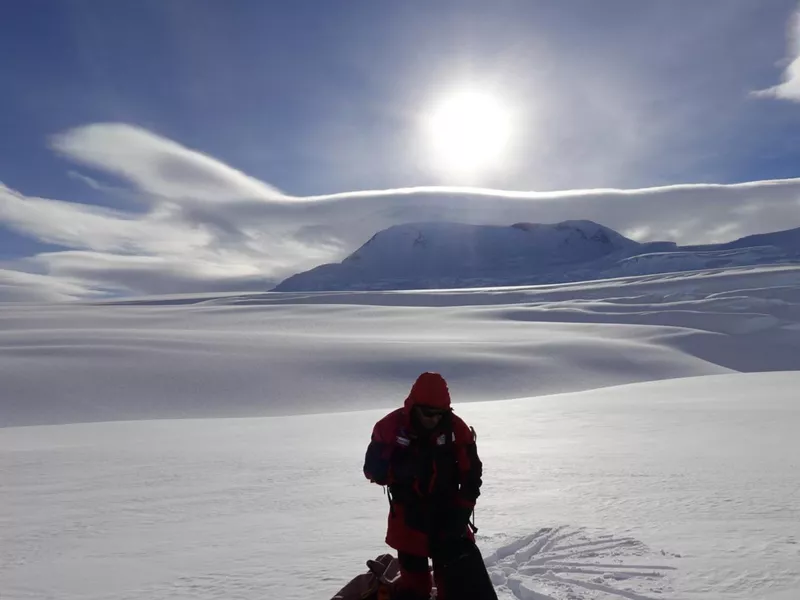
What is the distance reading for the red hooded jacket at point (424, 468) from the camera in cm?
288

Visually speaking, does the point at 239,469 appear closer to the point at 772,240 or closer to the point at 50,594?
the point at 50,594

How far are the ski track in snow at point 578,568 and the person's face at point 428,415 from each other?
1.28 metres

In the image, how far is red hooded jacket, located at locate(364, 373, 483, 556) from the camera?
9.44 ft

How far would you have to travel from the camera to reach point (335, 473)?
668 cm

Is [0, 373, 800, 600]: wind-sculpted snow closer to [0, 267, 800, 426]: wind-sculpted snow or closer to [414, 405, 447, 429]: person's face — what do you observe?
[414, 405, 447, 429]: person's face

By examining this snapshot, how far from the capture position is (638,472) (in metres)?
6.25

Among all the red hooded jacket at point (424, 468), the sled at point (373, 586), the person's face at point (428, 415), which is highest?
the person's face at point (428, 415)

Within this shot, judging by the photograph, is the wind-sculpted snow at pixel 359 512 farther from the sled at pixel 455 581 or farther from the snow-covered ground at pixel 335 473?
the sled at pixel 455 581

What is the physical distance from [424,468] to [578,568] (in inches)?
61.3

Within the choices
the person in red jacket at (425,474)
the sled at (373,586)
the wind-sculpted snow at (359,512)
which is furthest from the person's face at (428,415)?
the wind-sculpted snow at (359,512)

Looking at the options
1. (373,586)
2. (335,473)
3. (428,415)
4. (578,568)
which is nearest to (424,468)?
(428,415)

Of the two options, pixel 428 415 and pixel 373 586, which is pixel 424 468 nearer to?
pixel 428 415

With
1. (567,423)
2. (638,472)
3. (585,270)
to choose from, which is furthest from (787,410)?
(585,270)

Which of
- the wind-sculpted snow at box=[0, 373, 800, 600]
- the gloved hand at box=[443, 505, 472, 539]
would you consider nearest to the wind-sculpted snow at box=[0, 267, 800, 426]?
the wind-sculpted snow at box=[0, 373, 800, 600]
